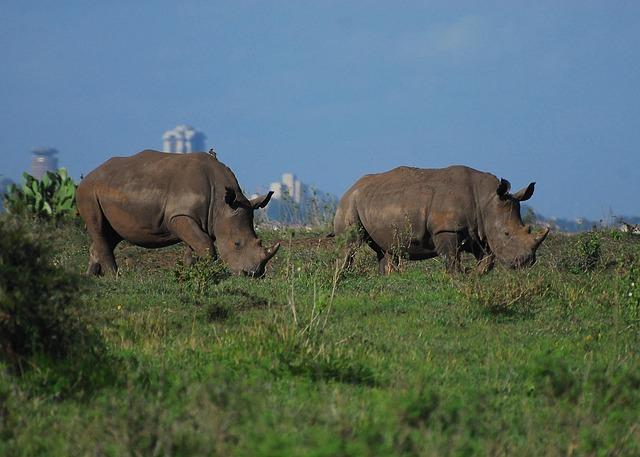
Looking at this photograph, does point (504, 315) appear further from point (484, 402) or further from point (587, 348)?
point (484, 402)

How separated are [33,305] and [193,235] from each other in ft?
26.4

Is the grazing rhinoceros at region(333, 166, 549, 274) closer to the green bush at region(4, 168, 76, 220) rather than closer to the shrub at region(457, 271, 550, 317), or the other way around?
the shrub at region(457, 271, 550, 317)

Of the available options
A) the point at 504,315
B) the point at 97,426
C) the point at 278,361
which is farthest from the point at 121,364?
the point at 504,315

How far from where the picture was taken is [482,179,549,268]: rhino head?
15.5m

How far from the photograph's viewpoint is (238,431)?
516 cm

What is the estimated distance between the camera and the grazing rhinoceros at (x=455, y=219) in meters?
15.4

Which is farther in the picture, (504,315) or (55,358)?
(504,315)

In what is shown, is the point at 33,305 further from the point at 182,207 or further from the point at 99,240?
the point at 99,240

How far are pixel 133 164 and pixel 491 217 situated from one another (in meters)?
5.27

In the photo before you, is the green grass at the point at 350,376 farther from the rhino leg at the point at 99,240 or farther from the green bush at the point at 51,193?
the green bush at the point at 51,193

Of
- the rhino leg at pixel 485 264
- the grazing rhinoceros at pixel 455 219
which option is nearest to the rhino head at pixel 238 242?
the grazing rhinoceros at pixel 455 219

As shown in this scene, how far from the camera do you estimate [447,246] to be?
15344 millimetres

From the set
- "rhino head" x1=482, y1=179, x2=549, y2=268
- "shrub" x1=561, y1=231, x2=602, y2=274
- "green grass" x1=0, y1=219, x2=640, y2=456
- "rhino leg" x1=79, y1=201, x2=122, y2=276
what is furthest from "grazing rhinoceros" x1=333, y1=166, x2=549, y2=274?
"rhino leg" x1=79, y1=201, x2=122, y2=276

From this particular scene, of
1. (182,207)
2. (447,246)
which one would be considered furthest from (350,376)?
(447,246)
